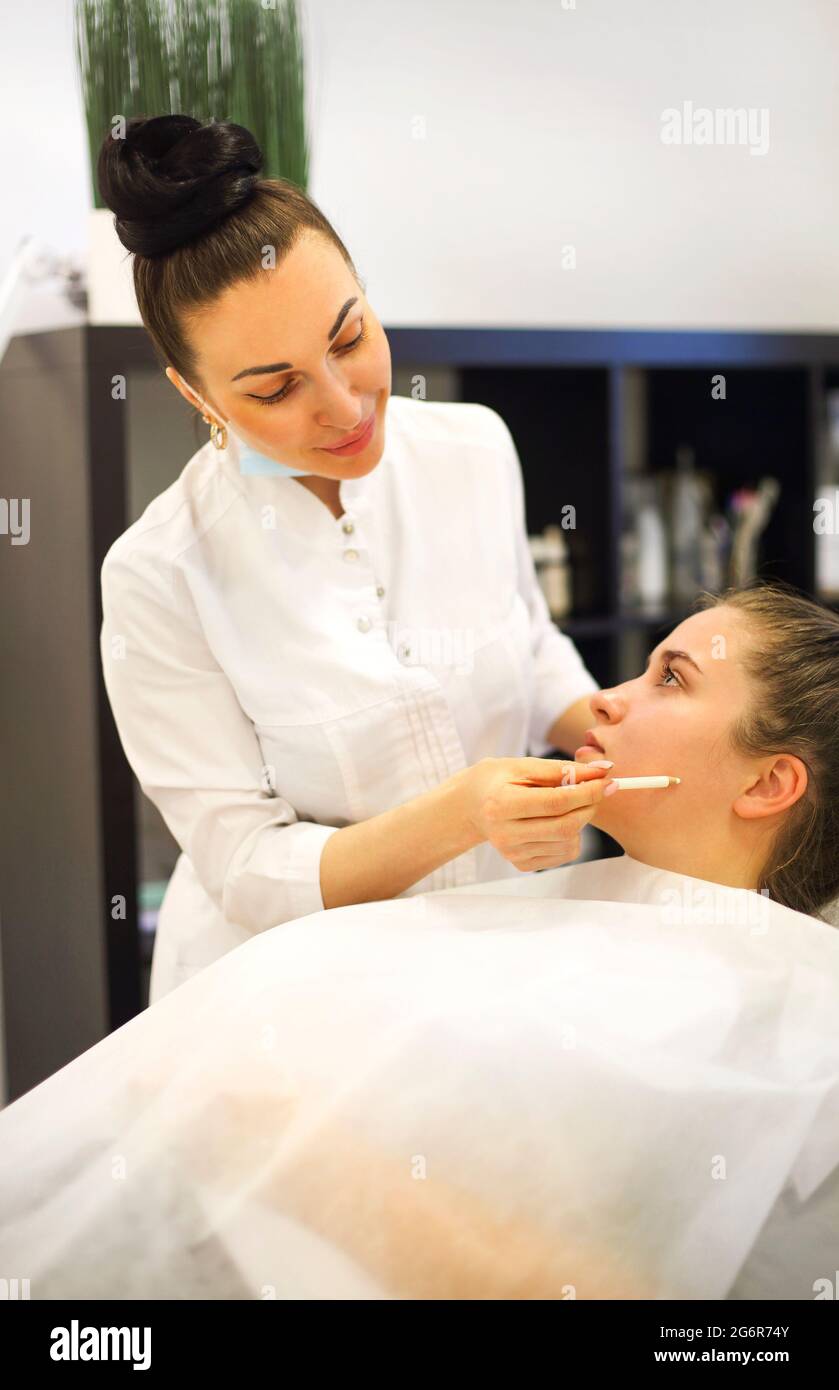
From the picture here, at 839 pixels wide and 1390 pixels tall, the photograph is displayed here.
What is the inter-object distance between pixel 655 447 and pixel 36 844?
173 centimetres

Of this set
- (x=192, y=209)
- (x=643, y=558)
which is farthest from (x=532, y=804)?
(x=643, y=558)

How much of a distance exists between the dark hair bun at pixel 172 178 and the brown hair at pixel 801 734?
0.74m

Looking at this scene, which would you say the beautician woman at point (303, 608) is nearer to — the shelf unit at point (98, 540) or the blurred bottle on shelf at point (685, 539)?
the shelf unit at point (98, 540)

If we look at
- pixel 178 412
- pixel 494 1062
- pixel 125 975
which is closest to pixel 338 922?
pixel 494 1062

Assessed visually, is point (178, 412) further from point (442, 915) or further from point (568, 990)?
point (568, 990)

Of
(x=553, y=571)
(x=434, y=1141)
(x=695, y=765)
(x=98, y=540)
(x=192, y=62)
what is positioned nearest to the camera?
(x=434, y=1141)

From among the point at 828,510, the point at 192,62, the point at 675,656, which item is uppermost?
the point at 192,62

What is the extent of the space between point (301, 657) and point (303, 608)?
0.06 m

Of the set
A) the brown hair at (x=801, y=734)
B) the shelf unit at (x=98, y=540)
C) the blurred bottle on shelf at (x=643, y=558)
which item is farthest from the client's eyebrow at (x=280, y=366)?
the blurred bottle on shelf at (x=643, y=558)

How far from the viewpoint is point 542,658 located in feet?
5.99

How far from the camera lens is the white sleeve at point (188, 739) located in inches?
58.5

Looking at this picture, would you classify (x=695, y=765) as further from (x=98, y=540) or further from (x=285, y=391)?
(x=98, y=540)

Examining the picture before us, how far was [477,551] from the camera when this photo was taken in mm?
1704

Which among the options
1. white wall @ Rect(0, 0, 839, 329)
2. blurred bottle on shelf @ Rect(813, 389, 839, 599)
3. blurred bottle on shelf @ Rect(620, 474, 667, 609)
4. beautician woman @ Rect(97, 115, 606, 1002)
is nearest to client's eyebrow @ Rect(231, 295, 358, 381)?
beautician woman @ Rect(97, 115, 606, 1002)
